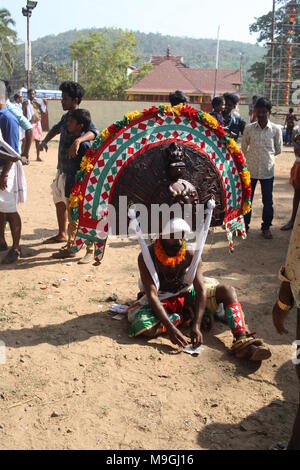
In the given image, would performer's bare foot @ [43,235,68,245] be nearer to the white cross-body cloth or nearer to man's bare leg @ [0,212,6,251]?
man's bare leg @ [0,212,6,251]

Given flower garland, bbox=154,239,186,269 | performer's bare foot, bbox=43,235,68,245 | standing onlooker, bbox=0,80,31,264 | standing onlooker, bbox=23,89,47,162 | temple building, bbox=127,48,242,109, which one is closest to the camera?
flower garland, bbox=154,239,186,269

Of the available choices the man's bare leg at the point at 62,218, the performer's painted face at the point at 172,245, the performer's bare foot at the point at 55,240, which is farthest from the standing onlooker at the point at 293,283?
the performer's bare foot at the point at 55,240

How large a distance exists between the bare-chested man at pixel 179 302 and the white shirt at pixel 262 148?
295 cm

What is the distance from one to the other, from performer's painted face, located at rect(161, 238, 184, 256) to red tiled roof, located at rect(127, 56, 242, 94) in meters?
36.1

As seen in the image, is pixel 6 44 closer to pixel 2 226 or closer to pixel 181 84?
pixel 181 84

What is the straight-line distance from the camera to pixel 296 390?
3225mm

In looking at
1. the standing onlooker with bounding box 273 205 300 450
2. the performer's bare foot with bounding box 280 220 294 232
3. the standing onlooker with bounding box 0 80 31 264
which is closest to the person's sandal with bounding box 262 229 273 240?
the performer's bare foot with bounding box 280 220 294 232

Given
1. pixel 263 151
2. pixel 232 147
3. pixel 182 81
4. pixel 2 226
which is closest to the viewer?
pixel 232 147

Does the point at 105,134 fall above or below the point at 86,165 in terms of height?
above

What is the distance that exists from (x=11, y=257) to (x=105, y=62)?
158 ft

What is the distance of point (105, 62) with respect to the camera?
5006cm

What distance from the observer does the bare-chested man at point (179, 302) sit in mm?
3483

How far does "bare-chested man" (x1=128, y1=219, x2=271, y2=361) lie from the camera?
11.4 feet

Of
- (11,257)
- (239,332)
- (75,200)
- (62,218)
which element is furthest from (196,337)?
(62,218)
